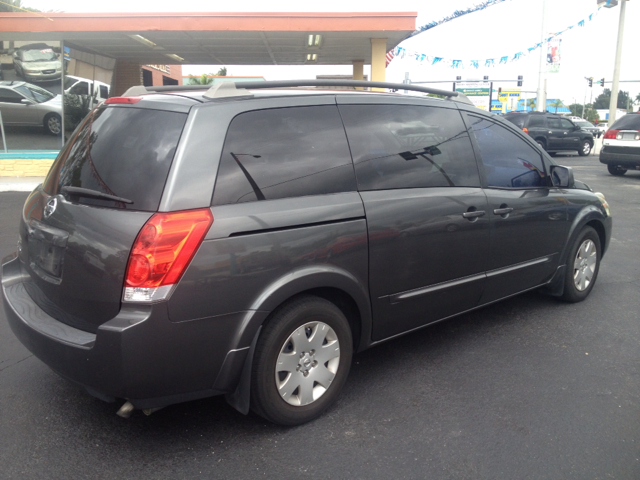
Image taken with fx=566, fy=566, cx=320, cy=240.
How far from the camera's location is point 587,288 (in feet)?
16.9

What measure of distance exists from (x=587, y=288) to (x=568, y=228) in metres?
0.76

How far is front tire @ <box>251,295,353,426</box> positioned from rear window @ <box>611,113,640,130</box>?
543 inches

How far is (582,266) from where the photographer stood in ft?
16.5

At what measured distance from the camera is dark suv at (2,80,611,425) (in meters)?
2.56

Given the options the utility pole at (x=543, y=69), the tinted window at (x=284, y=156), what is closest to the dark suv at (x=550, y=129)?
the utility pole at (x=543, y=69)

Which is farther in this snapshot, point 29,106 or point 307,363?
point 29,106

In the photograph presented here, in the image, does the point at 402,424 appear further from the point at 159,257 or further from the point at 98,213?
the point at 98,213

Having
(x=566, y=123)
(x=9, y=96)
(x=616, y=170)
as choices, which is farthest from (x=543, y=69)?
(x=9, y=96)

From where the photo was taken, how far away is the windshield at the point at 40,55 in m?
13.2

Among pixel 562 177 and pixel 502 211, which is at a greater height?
pixel 562 177

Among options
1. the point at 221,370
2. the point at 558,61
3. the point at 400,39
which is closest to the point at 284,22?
the point at 400,39

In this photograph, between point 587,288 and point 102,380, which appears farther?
point 587,288

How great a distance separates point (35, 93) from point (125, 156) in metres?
12.5

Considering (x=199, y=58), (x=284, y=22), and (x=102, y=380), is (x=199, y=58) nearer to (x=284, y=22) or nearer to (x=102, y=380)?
(x=284, y=22)
